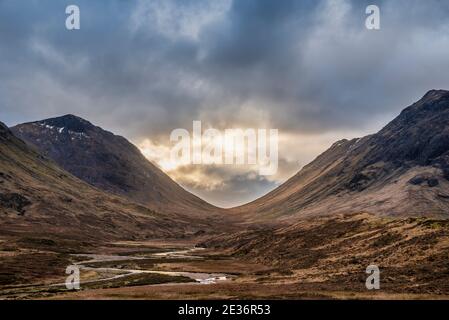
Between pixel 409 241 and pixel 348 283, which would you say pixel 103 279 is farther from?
pixel 409 241

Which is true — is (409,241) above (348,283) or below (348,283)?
above

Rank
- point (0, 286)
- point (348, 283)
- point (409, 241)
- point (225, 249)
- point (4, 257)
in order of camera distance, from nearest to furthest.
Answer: point (348, 283), point (0, 286), point (409, 241), point (4, 257), point (225, 249)

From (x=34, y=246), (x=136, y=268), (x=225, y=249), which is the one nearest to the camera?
(x=136, y=268)

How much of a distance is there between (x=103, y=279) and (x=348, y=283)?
152ft

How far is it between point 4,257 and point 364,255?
3531 inches

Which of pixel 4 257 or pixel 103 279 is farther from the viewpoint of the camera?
pixel 4 257
